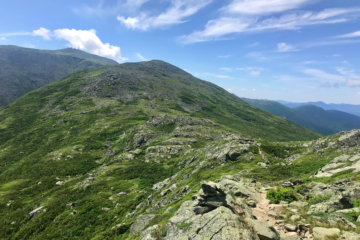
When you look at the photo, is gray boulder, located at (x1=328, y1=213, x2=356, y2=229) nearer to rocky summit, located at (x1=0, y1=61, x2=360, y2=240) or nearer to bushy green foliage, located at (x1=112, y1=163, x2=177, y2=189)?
rocky summit, located at (x1=0, y1=61, x2=360, y2=240)

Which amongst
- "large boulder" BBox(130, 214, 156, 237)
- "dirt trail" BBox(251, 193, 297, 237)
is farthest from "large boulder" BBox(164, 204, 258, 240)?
"large boulder" BBox(130, 214, 156, 237)

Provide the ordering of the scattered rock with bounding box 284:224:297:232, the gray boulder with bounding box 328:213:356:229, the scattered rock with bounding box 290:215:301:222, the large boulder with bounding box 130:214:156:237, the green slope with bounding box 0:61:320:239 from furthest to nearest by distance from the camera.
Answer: the green slope with bounding box 0:61:320:239 → the large boulder with bounding box 130:214:156:237 → the scattered rock with bounding box 290:215:301:222 → the scattered rock with bounding box 284:224:297:232 → the gray boulder with bounding box 328:213:356:229

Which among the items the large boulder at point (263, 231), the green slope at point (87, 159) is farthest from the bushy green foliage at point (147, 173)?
the large boulder at point (263, 231)

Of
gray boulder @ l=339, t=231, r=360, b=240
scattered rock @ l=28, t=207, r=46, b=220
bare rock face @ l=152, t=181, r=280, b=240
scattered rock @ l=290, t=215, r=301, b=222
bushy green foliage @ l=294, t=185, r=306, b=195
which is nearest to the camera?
gray boulder @ l=339, t=231, r=360, b=240

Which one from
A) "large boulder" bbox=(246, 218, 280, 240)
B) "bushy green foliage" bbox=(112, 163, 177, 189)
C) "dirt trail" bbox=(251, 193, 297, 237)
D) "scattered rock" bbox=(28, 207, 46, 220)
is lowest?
"scattered rock" bbox=(28, 207, 46, 220)

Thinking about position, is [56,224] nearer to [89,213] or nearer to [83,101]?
[89,213]

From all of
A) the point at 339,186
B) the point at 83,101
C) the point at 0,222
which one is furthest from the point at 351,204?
the point at 83,101

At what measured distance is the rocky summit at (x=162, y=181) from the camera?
17625 millimetres

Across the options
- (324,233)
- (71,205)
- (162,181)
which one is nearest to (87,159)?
(71,205)

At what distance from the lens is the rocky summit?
57.8 feet

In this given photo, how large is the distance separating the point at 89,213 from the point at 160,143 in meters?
56.5

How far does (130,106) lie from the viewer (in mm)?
177375

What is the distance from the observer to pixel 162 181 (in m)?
62.8

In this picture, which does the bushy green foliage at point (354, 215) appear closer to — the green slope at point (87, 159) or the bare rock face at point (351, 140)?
the green slope at point (87, 159)
